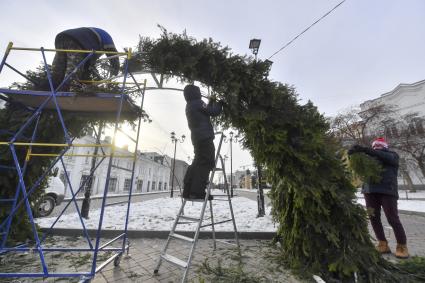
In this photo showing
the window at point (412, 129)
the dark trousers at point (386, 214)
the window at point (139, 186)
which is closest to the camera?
the dark trousers at point (386, 214)

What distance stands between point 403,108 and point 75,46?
38.3 m

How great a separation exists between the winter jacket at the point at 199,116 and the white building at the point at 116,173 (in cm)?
842

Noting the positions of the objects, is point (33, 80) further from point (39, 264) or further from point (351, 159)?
point (351, 159)

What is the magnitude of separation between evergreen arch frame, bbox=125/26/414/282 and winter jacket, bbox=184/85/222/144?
12.0 inches

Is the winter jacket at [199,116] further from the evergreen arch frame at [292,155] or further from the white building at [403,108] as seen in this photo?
the white building at [403,108]

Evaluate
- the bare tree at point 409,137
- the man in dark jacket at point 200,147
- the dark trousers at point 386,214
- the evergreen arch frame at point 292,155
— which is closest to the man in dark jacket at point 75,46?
the evergreen arch frame at point 292,155

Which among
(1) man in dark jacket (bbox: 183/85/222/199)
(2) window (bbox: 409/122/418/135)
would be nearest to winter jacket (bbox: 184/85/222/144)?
(1) man in dark jacket (bbox: 183/85/222/199)

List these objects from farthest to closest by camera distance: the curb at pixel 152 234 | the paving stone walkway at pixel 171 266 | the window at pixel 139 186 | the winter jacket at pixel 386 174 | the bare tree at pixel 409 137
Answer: the window at pixel 139 186 < the bare tree at pixel 409 137 < the curb at pixel 152 234 < the winter jacket at pixel 386 174 < the paving stone walkway at pixel 171 266

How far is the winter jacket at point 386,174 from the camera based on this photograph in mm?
3799

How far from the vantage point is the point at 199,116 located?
3.23m

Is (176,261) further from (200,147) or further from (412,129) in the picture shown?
(412,129)

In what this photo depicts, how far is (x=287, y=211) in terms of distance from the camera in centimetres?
325

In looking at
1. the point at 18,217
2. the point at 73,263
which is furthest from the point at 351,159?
the point at 18,217

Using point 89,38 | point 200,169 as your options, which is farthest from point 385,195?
point 89,38
